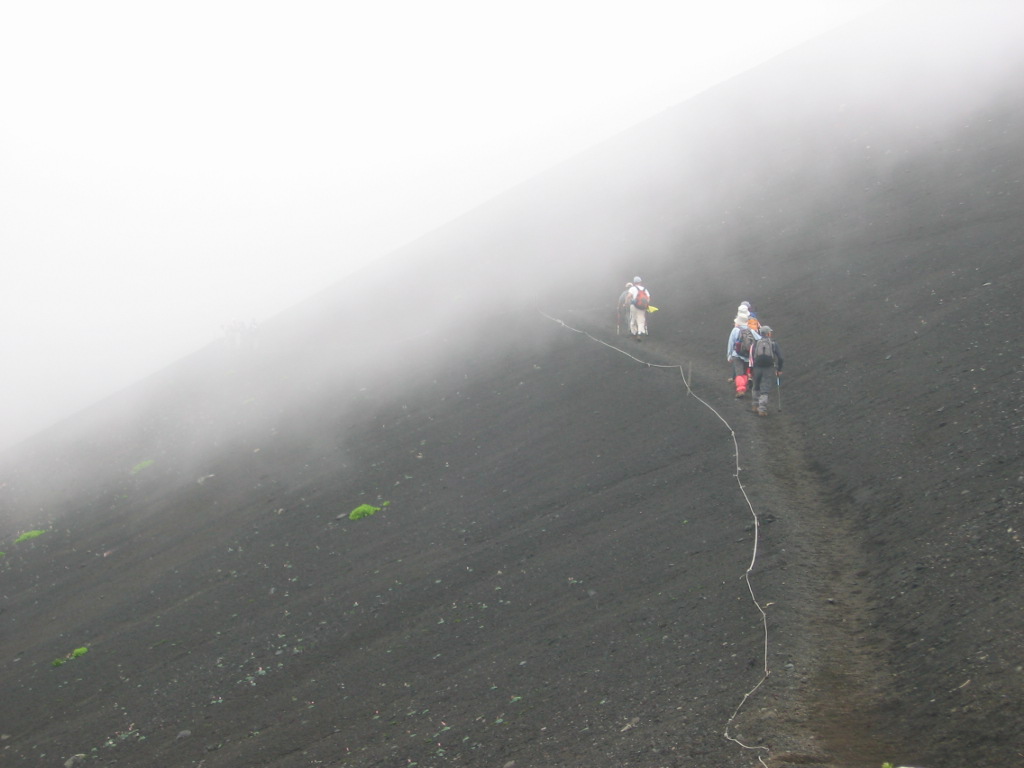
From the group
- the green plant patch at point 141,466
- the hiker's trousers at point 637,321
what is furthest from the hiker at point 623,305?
the green plant patch at point 141,466

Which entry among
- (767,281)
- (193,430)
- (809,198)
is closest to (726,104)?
(809,198)

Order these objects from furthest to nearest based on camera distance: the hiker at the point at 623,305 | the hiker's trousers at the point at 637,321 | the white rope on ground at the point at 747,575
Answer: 1. the hiker at the point at 623,305
2. the hiker's trousers at the point at 637,321
3. the white rope on ground at the point at 747,575

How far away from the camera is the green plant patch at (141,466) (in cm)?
3544

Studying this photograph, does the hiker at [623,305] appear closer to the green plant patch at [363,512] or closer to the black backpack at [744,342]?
the black backpack at [744,342]

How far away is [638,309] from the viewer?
2934cm

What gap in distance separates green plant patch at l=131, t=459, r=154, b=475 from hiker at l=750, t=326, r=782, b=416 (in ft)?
85.5

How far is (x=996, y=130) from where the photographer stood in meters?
34.9

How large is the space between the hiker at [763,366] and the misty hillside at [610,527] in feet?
1.68

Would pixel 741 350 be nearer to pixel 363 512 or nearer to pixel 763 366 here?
pixel 763 366

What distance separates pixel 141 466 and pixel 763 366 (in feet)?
88.3

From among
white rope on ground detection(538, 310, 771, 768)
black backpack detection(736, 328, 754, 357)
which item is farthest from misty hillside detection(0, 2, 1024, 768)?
black backpack detection(736, 328, 754, 357)

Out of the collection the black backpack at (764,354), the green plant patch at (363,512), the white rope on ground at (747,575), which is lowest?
the white rope on ground at (747,575)

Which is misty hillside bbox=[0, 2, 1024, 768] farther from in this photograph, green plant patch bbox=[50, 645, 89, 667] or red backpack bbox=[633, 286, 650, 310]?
red backpack bbox=[633, 286, 650, 310]

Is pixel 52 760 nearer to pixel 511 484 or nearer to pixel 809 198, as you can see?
pixel 511 484
